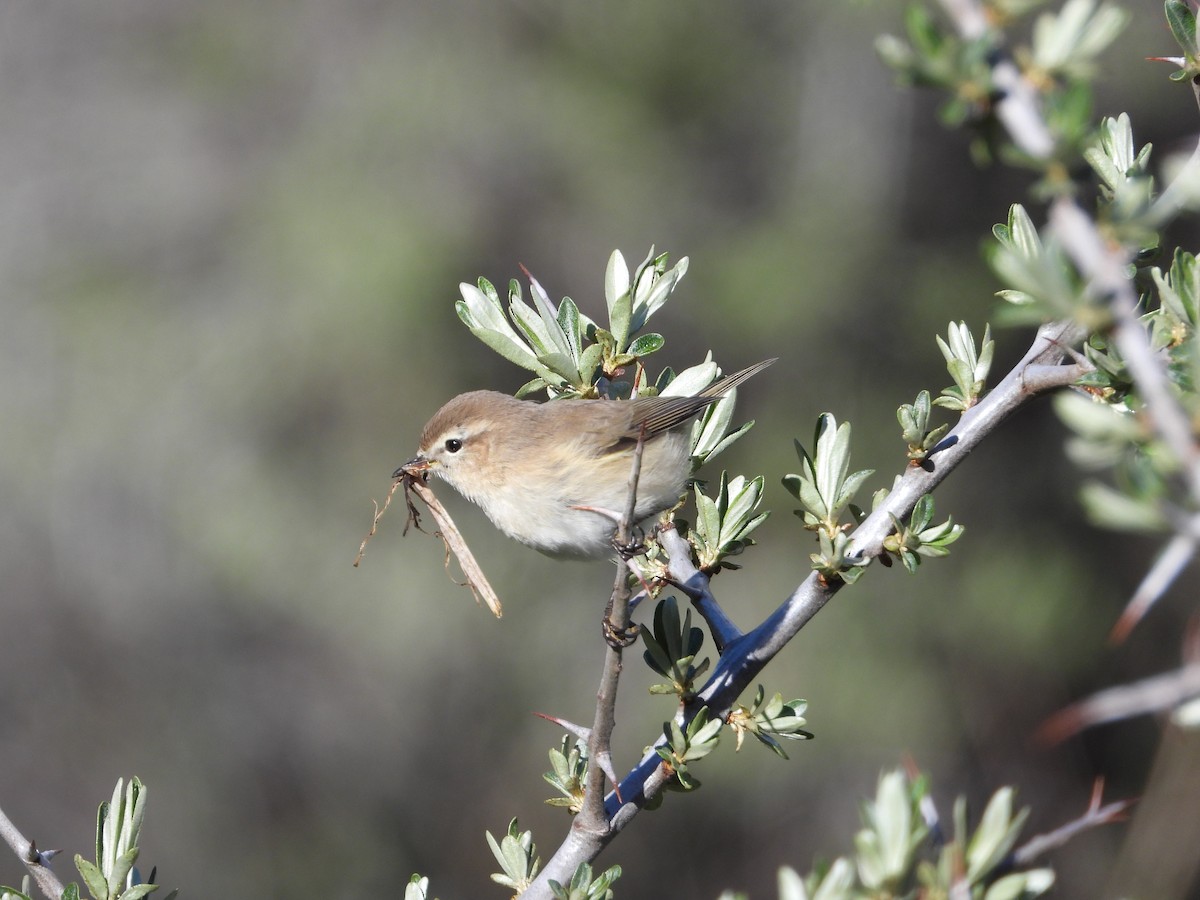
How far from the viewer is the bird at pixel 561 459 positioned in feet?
11.2

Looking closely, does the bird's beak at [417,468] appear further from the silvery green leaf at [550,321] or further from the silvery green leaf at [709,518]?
the silvery green leaf at [709,518]

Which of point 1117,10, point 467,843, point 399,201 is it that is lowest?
point 467,843

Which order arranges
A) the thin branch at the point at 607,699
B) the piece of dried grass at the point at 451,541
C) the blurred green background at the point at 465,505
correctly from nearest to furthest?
the thin branch at the point at 607,699, the piece of dried grass at the point at 451,541, the blurred green background at the point at 465,505

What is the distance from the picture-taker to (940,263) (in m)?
9.99

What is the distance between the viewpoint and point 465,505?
32.0 feet

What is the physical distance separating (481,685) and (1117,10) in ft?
28.7

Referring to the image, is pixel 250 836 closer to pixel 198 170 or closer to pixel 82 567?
pixel 82 567

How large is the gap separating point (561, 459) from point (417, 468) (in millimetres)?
585

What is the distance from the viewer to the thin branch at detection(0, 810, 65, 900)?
1.92 meters

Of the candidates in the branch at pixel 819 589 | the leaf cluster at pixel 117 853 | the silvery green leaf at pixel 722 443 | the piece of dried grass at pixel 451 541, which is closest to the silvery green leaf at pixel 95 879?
the leaf cluster at pixel 117 853

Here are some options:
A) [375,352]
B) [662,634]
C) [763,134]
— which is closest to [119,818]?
[662,634]

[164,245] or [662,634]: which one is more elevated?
[164,245]

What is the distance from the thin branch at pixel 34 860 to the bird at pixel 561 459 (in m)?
1.71

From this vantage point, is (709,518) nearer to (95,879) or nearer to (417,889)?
(417,889)
